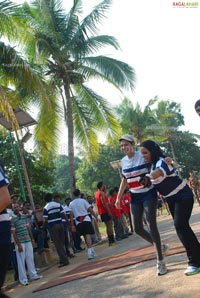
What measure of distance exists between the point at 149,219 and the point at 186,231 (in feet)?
2.46

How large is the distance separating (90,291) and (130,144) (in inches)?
80.5

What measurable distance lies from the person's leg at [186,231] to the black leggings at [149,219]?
0.57 meters

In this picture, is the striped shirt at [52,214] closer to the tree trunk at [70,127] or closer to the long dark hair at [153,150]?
the long dark hair at [153,150]

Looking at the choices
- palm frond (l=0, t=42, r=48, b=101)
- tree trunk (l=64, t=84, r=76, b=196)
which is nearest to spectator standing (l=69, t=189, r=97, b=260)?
palm frond (l=0, t=42, r=48, b=101)

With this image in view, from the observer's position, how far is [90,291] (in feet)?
19.4

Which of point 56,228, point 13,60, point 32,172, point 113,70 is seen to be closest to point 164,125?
point 32,172

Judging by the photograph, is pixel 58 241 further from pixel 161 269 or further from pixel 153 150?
pixel 153 150

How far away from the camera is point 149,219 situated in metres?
5.77

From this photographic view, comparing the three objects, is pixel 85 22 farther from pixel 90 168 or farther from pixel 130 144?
pixel 90 168

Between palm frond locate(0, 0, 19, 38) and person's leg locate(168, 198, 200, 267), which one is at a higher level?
palm frond locate(0, 0, 19, 38)

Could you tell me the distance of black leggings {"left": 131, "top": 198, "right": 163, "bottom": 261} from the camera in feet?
18.7

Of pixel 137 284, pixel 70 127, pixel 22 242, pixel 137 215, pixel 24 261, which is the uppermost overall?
pixel 70 127

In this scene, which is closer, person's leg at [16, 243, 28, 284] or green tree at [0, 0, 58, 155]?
person's leg at [16, 243, 28, 284]

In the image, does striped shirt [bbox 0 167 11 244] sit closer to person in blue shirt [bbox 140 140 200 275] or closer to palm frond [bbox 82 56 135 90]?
person in blue shirt [bbox 140 140 200 275]
